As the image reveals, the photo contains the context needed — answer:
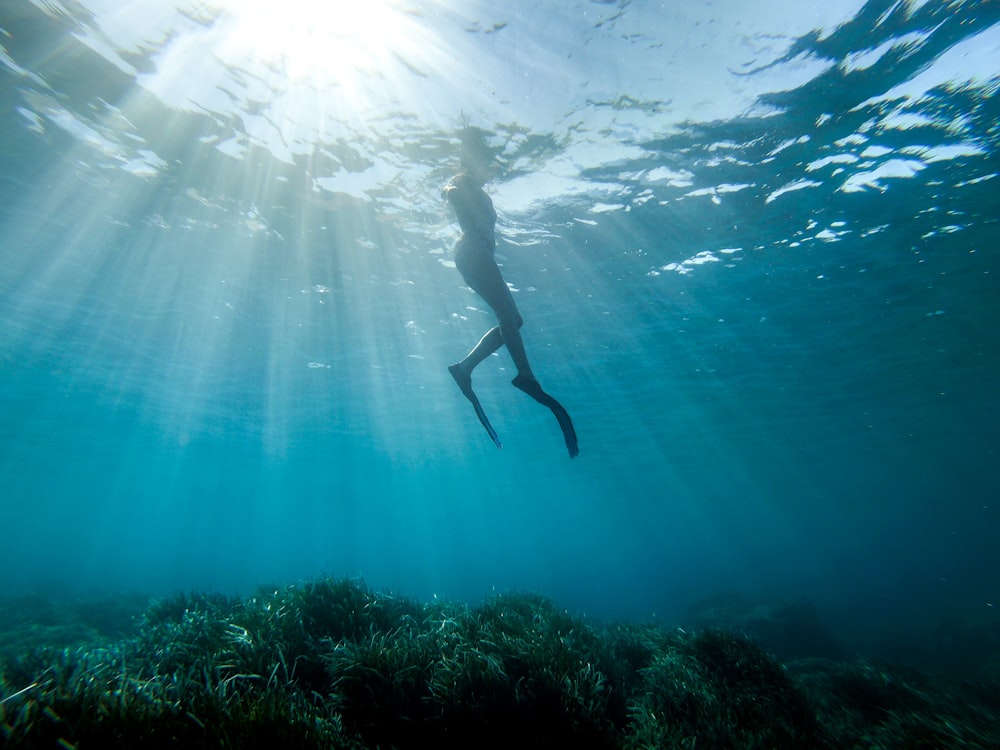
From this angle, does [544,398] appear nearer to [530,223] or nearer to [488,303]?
[488,303]

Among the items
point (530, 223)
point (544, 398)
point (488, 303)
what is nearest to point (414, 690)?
point (544, 398)

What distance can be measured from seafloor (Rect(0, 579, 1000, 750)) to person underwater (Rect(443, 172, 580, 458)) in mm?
3004

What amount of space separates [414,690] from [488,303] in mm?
5481

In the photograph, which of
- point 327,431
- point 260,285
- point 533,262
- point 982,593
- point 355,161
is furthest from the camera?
point 982,593

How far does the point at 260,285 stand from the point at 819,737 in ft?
62.4

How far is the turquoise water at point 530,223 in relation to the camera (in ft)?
27.2

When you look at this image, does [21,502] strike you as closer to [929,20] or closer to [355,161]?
[355,161]

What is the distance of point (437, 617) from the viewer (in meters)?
6.96

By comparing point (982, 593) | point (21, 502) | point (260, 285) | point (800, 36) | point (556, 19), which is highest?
point (21, 502)

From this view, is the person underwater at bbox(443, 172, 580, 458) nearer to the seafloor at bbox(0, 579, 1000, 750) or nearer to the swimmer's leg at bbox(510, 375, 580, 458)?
the swimmer's leg at bbox(510, 375, 580, 458)

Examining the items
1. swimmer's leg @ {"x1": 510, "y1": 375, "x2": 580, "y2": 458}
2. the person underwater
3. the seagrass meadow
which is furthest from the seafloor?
the person underwater

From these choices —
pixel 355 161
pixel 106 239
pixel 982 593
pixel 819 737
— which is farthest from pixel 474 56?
pixel 982 593

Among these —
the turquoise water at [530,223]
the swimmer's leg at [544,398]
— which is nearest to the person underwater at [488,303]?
the swimmer's leg at [544,398]

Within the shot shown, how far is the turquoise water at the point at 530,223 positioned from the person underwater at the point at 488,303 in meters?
2.45
